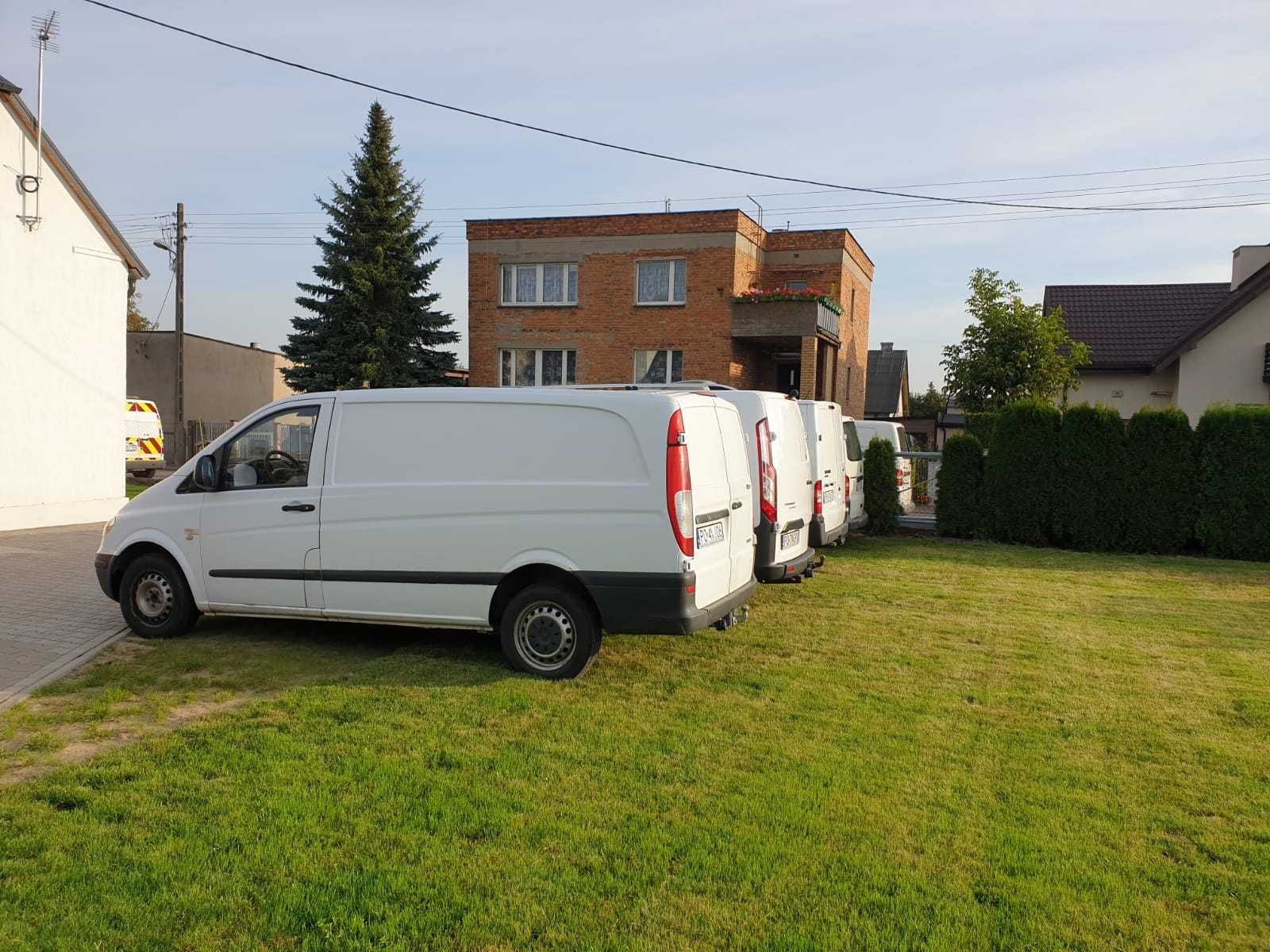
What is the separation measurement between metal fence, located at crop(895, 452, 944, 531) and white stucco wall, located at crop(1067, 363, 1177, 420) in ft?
31.8

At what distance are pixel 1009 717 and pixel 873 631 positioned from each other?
2532 mm

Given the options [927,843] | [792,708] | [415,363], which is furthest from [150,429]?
[927,843]

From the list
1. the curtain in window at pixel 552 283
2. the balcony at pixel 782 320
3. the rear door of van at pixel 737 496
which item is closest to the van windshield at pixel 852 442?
the rear door of van at pixel 737 496

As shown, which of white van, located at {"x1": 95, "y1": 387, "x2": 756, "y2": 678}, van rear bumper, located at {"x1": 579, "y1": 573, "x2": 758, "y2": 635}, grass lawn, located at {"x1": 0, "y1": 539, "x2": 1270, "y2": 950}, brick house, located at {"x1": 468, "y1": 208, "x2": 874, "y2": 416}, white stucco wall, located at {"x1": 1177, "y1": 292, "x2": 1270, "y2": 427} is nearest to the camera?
grass lawn, located at {"x1": 0, "y1": 539, "x2": 1270, "y2": 950}

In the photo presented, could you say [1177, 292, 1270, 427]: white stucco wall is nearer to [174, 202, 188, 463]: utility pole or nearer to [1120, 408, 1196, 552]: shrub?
[1120, 408, 1196, 552]: shrub

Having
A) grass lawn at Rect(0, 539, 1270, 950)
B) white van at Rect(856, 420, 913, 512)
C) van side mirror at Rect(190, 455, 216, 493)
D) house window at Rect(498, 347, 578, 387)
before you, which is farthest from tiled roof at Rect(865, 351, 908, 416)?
van side mirror at Rect(190, 455, 216, 493)

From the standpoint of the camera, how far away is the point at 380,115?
1266 inches

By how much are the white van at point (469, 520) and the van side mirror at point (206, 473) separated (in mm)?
18

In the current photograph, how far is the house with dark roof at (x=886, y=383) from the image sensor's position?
59.4 metres

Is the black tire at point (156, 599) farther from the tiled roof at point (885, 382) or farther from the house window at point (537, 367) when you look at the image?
the tiled roof at point (885, 382)

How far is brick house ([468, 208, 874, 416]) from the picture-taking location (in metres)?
28.9

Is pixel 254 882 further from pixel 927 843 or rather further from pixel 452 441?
pixel 452 441

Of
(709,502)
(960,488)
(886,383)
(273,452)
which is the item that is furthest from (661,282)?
(886,383)

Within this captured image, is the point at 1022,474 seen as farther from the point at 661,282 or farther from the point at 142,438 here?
the point at 142,438
